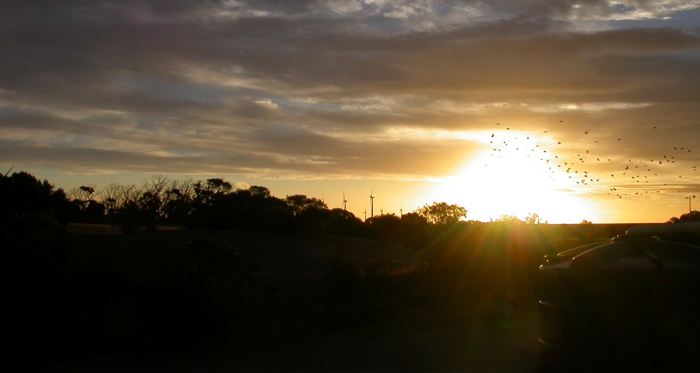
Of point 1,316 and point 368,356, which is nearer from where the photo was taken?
point 368,356

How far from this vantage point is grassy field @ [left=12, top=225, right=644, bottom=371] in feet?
30.2

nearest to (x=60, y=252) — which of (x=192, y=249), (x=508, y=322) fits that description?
(x=192, y=249)

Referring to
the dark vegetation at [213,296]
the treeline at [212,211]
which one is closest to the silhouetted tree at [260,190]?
the treeline at [212,211]

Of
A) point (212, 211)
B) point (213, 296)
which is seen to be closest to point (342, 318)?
point (213, 296)

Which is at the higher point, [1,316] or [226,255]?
[226,255]

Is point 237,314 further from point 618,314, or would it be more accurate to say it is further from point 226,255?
point 618,314

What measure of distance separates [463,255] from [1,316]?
46.3ft

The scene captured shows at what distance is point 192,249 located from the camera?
16.7 m

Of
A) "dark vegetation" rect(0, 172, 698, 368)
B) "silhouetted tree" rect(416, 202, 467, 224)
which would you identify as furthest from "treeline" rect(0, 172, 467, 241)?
"dark vegetation" rect(0, 172, 698, 368)

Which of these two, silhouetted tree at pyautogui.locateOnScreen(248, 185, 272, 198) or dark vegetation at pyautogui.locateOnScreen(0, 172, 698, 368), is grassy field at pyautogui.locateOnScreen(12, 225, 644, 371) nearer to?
dark vegetation at pyautogui.locateOnScreen(0, 172, 698, 368)

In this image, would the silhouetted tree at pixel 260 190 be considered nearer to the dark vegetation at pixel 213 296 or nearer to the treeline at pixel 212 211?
the treeline at pixel 212 211

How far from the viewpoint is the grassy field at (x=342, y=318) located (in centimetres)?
920

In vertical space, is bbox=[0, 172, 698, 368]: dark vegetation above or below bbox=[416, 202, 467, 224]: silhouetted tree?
below

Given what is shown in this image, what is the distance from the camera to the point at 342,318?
43.8ft
